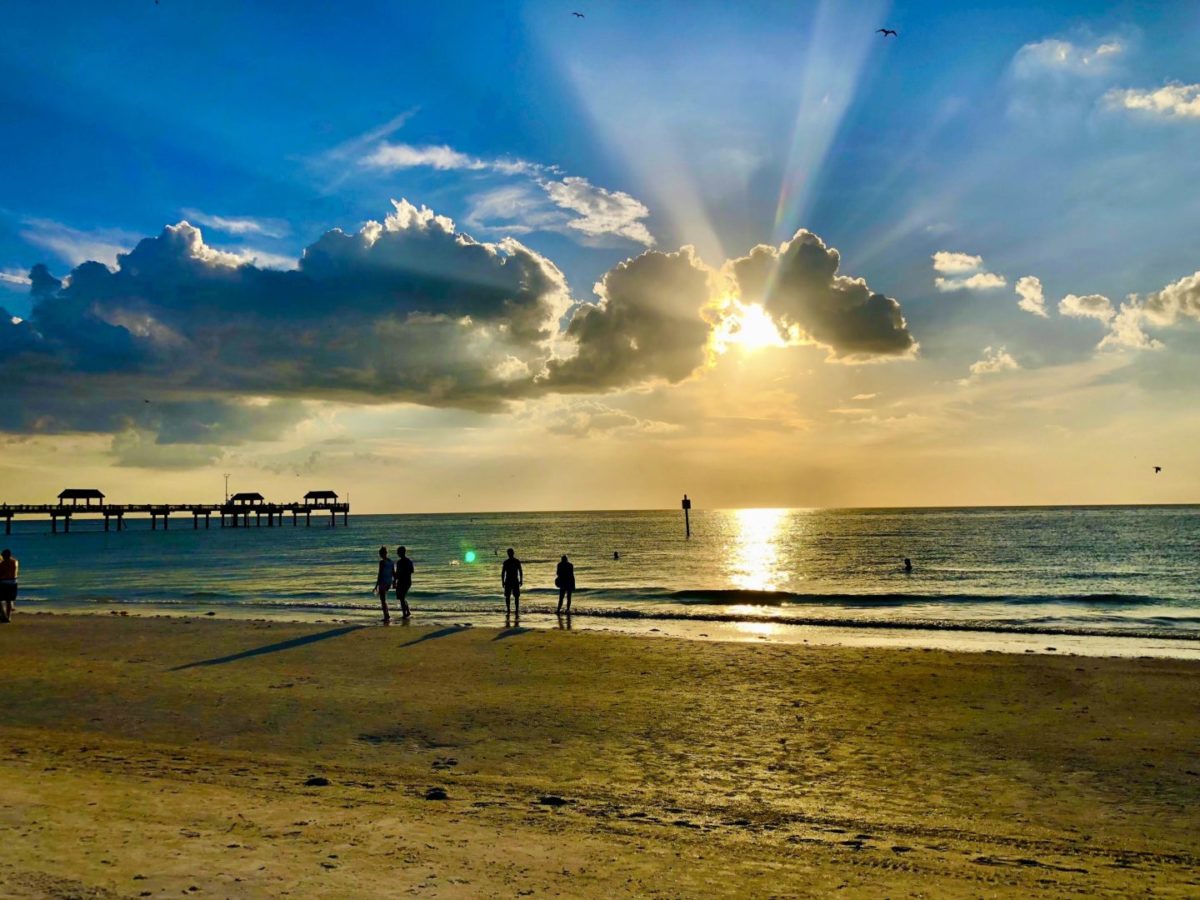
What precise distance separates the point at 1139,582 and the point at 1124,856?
4572cm

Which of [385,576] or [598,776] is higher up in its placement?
[385,576]

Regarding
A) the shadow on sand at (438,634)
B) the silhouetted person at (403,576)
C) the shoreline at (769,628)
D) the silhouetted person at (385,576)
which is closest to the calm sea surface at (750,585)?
the shoreline at (769,628)

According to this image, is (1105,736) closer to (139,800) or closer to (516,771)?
(516,771)

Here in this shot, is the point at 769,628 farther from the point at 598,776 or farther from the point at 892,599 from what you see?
the point at 598,776

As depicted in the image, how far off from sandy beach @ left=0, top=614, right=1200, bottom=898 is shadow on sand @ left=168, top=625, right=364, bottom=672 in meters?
0.33

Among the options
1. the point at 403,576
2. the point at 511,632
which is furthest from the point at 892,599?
the point at 403,576

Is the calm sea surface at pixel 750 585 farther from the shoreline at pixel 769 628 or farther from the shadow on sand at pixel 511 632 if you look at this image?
the shadow on sand at pixel 511 632

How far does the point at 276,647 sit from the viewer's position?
20047 millimetres

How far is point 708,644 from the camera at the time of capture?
20250 mm

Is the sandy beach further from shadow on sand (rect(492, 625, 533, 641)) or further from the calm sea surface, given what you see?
the calm sea surface

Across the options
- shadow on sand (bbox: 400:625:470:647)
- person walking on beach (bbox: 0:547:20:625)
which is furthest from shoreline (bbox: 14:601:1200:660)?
person walking on beach (bbox: 0:547:20:625)

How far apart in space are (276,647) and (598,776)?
512 inches

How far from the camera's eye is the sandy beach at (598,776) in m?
6.65

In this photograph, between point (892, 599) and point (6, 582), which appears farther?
point (892, 599)
